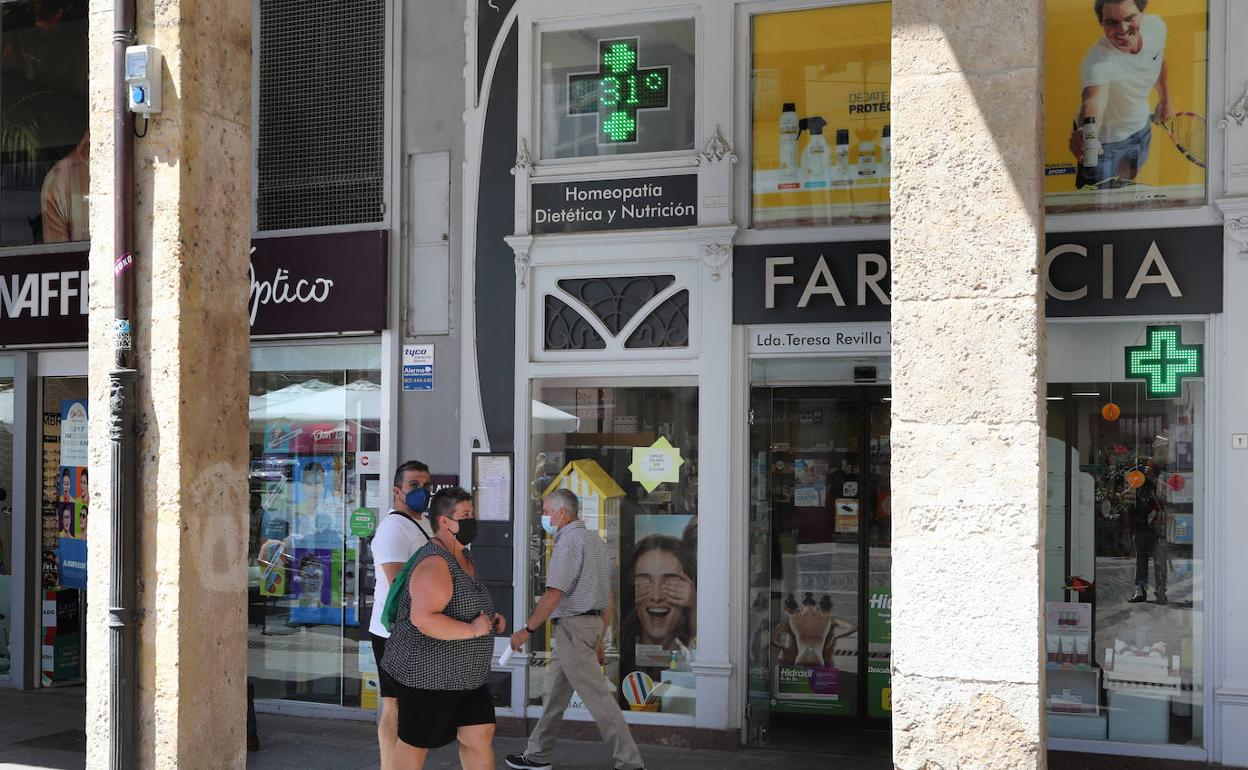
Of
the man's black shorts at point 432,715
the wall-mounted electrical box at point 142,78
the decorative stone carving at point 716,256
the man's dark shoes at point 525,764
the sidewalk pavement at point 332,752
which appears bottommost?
the sidewalk pavement at point 332,752

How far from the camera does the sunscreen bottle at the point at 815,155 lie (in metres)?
8.12

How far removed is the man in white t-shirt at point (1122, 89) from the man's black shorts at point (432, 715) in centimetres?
472

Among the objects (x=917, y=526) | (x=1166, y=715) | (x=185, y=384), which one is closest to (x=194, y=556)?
(x=185, y=384)

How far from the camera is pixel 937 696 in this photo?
14.3 ft

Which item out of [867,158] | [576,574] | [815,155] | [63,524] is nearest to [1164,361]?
[867,158]

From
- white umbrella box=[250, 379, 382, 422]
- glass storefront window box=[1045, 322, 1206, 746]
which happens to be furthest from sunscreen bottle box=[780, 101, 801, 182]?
white umbrella box=[250, 379, 382, 422]

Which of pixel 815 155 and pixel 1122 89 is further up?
pixel 1122 89

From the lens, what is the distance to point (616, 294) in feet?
28.0

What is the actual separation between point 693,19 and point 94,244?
446 cm

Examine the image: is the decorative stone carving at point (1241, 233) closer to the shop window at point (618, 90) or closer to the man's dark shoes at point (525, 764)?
the shop window at point (618, 90)

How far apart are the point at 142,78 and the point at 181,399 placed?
1345mm

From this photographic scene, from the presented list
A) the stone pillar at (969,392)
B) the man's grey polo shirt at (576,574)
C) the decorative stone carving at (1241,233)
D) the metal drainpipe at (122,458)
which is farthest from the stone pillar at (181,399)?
the decorative stone carving at (1241,233)

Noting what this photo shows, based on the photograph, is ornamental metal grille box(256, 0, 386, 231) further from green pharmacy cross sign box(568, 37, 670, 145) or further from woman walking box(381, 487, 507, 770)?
woman walking box(381, 487, 507, 770)

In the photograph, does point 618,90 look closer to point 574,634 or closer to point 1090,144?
point 1090,144
